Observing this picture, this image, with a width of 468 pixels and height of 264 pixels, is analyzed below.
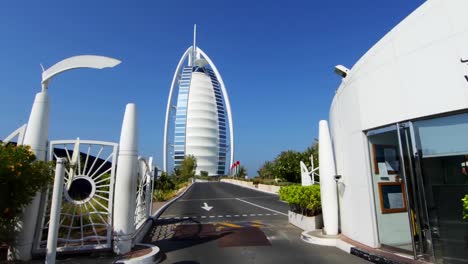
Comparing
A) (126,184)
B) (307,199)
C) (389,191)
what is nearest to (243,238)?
(307,199)

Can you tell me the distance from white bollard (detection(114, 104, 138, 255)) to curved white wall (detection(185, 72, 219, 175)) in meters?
106

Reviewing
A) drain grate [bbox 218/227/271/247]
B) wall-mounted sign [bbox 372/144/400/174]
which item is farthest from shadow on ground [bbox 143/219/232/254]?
wall-mounted sign [bbox 372/144/400/174]

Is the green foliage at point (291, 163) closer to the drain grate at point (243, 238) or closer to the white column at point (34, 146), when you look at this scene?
the drain grate at point (243, 238)

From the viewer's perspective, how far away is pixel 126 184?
23.8 ft

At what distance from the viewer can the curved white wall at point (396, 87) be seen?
5395 mm

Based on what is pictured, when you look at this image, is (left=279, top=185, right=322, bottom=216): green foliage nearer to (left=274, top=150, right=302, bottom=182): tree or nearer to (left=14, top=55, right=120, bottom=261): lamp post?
(left=14, top=55, right=120, bottom=261): lamp post

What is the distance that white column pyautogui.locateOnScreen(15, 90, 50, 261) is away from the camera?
6.52 metres

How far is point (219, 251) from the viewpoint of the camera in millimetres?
7844

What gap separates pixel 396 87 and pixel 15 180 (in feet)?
24.2

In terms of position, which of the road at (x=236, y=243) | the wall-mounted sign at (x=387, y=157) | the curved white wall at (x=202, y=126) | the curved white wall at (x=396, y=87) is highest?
the curved white wall at (x=202, y=126)

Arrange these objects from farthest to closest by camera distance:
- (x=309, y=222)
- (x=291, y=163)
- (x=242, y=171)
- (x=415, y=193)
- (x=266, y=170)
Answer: (x=242, y=171)
(x=266, y=170)
(x=291, y=163)
(x=309, y=222)
(x=415, y=193)

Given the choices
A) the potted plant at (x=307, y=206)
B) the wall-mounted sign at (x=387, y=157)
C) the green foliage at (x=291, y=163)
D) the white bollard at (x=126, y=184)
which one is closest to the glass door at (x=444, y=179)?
the wall-mounted sign at (x=387, y=157)

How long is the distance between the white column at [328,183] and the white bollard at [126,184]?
17.1ft

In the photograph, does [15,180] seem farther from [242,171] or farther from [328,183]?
[242,171]
